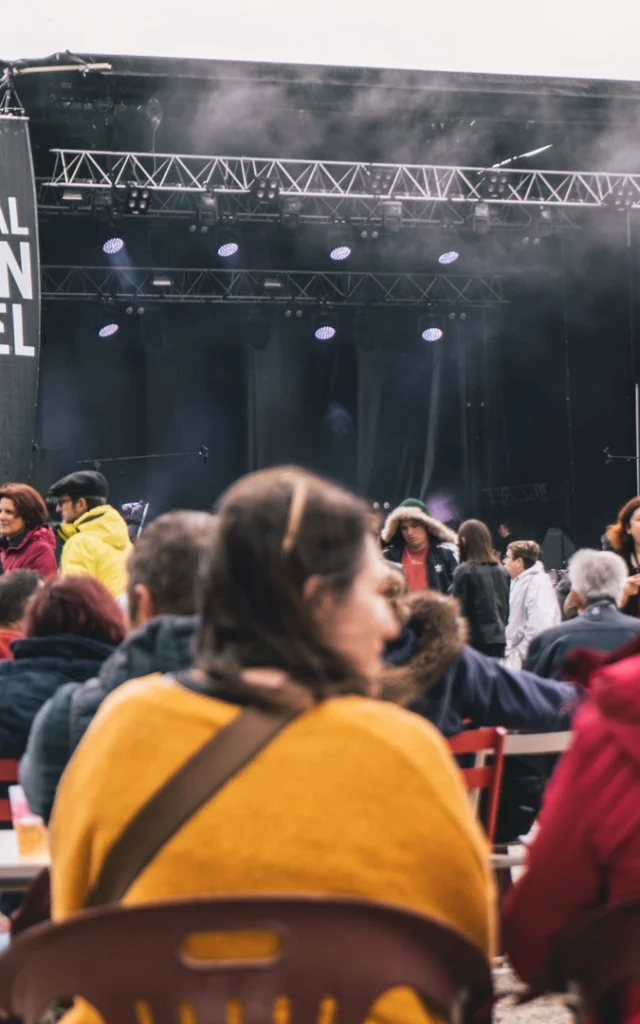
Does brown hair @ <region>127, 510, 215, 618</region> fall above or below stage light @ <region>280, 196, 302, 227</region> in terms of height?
below

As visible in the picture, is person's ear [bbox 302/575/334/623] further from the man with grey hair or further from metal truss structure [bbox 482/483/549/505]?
metal truss structure [bbox 482/483/549/505]

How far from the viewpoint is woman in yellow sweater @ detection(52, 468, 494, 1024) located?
1.20 m

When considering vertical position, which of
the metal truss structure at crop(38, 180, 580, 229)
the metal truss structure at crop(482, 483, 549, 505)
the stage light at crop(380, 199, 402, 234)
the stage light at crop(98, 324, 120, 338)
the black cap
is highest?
the metal truss structure at crop(38, 180, 580, 229)

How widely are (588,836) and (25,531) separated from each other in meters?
4.64

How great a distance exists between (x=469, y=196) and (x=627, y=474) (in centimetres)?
393

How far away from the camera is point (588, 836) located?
1.33 m

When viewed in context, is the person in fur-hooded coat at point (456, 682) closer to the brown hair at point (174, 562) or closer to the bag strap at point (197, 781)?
the brown hair at point (174, 562)

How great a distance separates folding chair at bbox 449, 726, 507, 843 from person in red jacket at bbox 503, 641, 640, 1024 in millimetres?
1392

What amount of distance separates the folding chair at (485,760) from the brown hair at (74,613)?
788mm

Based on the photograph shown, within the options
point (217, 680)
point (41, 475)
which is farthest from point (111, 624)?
point (41, 475)

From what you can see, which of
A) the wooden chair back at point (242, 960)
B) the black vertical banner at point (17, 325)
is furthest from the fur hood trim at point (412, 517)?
the wooden chair back at point (242, 960)

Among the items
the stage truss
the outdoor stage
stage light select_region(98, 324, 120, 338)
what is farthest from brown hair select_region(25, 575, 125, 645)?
stage light select_region(98, 324, 120, 338)

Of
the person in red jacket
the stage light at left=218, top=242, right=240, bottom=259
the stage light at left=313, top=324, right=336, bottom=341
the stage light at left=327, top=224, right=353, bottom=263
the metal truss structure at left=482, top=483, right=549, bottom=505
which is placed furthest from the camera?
the stage light at left=313, top=324, right=336, bottom=341

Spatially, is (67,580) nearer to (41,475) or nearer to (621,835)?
(621,835)
